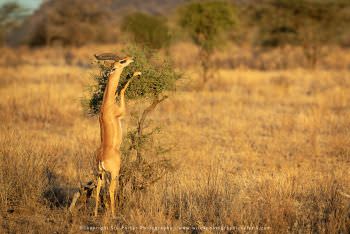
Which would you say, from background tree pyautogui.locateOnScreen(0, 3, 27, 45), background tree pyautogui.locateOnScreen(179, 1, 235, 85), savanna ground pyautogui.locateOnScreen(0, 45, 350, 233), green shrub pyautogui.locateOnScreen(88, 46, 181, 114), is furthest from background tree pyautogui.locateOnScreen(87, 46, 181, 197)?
background tree pyautogui.locateOnScreen(0, 3, 27, 45)


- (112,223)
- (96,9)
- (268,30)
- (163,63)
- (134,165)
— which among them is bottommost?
(112,223)

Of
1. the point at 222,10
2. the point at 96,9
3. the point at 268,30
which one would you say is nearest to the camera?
the point at 222,10

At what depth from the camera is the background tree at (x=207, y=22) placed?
18281 mm

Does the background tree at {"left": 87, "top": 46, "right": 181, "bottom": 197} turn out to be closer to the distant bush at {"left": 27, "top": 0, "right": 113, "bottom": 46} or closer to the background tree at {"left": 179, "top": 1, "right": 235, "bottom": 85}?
the background tree at {"left": 179, "top": 1, "right": 235, "bottom": 85}

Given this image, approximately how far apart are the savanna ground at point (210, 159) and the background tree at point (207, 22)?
1.74m

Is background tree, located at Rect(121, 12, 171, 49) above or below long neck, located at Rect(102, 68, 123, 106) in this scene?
above

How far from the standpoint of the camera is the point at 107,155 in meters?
4.98

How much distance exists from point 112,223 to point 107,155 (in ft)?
2.58

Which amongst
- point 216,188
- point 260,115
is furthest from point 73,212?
point 260,115

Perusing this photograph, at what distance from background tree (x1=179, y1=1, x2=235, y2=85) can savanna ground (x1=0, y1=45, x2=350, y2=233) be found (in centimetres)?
174

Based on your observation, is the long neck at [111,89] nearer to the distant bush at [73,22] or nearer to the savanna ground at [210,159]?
the savanna ground at [210,159]

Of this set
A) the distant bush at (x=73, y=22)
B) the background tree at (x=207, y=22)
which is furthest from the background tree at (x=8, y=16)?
the background tree at (x=207, y=22)

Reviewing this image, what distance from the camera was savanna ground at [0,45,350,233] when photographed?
521 centimetres

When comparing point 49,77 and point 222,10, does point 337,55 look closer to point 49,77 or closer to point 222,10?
point 222,10
